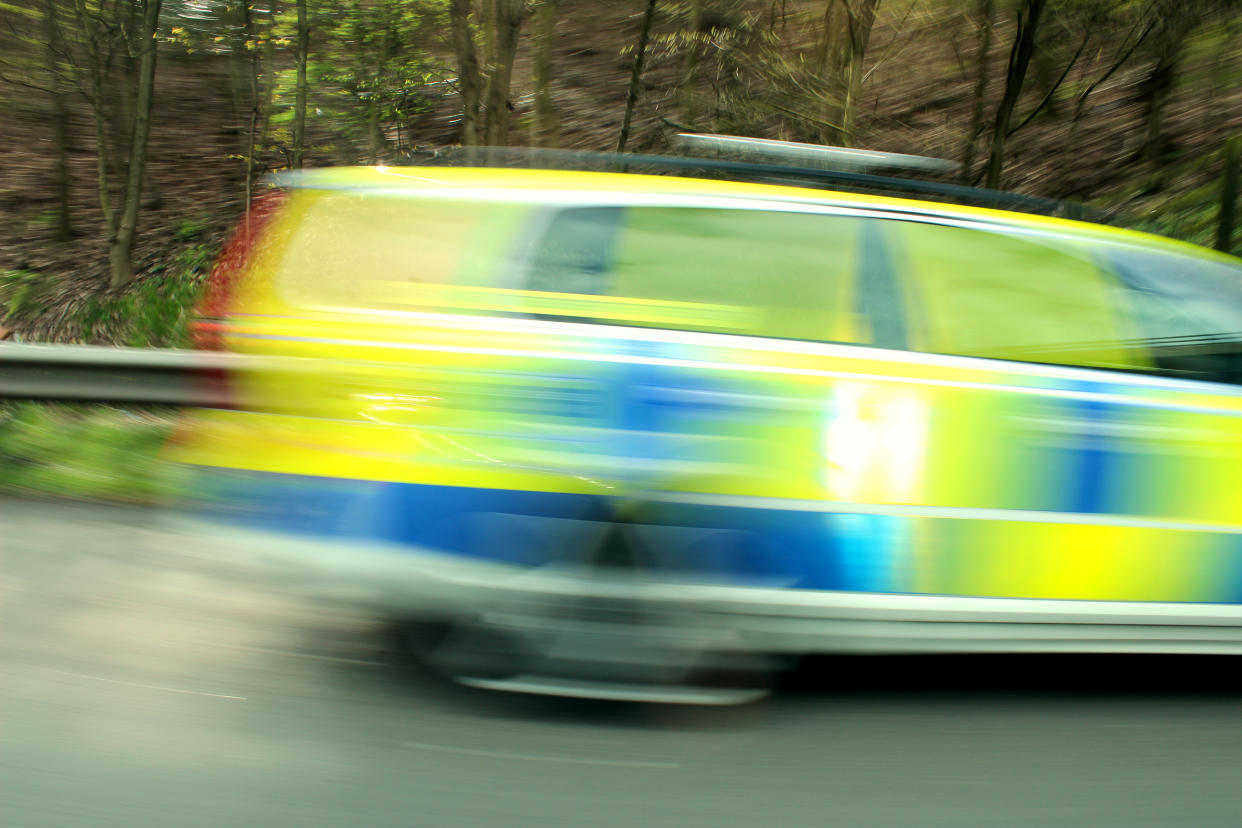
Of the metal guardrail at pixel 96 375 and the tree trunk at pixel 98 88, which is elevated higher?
the tree trunk at pixel 98 88

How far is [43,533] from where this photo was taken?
497 cm

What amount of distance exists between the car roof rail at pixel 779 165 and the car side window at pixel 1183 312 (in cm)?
38

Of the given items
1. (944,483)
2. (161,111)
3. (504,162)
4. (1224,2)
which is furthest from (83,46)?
(944,483)

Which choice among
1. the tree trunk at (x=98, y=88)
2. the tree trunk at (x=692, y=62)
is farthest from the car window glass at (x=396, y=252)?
the tree trunk at (x=98, y=88)

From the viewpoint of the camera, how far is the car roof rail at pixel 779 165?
3850 mm

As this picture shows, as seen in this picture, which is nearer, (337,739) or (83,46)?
(337,739)

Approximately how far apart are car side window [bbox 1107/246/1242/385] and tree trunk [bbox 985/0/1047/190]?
828cm

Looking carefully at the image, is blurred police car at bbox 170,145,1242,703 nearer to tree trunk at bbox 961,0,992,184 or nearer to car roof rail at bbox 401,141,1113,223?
car roof rail at bbox 401,141,1113,223

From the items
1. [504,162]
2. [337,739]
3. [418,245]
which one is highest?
[504,162]

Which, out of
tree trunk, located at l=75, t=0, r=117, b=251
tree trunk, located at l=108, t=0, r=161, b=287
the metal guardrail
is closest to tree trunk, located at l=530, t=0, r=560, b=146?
tree trunk, located at l=108, t=0, r=161, b=287

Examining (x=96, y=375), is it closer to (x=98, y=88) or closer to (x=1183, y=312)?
(x=1183, y=312)

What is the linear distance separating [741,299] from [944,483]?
801 millimetres

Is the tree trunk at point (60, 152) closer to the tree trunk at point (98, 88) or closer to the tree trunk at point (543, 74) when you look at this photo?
the tree trunk at point (98, 88)

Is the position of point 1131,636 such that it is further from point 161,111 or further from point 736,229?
point 161,111
